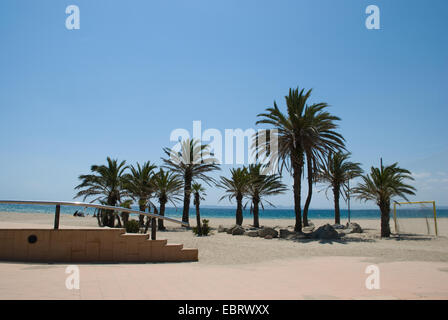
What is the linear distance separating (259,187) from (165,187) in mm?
8262

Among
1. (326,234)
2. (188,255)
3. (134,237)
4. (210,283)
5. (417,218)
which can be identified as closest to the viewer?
(210,283)

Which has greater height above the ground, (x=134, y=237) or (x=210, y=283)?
(x=134, y=237)

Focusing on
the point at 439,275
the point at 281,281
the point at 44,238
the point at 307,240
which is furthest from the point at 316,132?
the point at 44,238

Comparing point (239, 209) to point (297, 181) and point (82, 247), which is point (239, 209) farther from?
point (82, 247)

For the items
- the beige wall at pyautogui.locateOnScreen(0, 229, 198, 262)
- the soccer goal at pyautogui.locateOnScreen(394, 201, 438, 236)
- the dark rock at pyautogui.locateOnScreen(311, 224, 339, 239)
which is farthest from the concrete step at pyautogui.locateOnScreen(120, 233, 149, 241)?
the soccer goal at pyautogui.locateOnScreen(394, 201, 438, 236)

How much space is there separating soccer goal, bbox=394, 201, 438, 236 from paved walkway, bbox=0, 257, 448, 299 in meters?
14.4

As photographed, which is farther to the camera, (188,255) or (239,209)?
(239,209)

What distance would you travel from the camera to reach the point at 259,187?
1073 inches

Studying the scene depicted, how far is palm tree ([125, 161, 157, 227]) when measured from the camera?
23.4m

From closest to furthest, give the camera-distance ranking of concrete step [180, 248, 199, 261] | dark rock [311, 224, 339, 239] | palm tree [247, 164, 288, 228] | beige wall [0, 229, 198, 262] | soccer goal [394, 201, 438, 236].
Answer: beige wall [0, 229, 198, 262] < concrete step [180, 248, 199, 261] < dark rock [311, 224, 339, 239] < soccer goal [394, 201, 438, 236] < palm tree [247, 164, 288, 228]

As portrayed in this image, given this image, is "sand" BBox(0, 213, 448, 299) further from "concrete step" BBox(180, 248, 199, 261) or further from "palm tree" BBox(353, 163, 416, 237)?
"palm tree" BBox(353, 163, 416, 237)

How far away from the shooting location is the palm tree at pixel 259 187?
26.9 metres

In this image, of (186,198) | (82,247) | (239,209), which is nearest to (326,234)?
(239,209)
